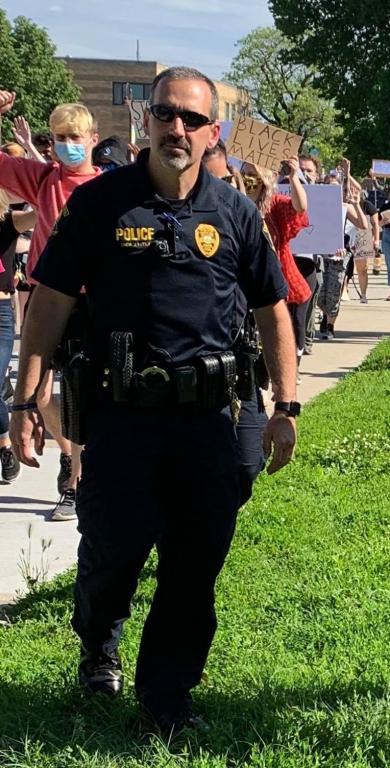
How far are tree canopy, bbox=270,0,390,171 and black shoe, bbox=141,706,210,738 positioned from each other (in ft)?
129

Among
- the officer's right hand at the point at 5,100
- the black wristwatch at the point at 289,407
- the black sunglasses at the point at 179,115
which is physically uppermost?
the officer's right hand at the point at 5,100

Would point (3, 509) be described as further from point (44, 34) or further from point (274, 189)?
point (44, 34)

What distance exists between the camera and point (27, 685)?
4008 millimetres

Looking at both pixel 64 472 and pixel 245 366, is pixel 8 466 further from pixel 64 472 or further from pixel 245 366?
pixel 245 366

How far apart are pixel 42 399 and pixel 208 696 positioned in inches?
109

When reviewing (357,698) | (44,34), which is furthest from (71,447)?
(44,34)

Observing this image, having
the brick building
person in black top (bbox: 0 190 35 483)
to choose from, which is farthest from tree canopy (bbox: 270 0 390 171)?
the brick building

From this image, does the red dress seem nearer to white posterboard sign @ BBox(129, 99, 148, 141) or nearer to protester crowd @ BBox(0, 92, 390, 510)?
protester crowd @ BBox(0, 92, 390, 510)

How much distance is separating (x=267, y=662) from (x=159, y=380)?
4.46 ft

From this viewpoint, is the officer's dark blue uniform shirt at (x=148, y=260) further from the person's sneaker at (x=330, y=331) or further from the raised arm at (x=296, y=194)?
the person's sneaker at (x=330, y=331)

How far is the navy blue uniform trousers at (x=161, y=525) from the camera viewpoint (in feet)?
11.1

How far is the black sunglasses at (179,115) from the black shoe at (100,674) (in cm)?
168

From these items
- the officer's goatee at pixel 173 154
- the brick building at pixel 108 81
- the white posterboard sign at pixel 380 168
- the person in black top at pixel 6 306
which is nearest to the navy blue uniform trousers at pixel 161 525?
the officer's goatee at pixel 173 154

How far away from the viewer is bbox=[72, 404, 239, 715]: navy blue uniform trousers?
11.1ft
